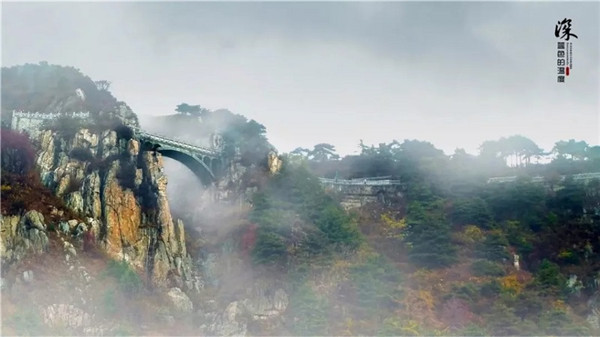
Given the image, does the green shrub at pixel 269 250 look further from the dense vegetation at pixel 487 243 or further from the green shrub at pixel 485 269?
the green shrub at pixel 485 269

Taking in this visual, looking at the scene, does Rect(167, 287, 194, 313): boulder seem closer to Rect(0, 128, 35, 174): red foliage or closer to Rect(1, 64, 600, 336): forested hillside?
Rect(1, 64, 600, 336): forested hillside

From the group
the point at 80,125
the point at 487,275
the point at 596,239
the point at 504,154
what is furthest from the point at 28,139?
the point at 504,154

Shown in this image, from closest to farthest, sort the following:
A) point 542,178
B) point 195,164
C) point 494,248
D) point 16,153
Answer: point 16,153 < point 494,248 < point 195,164 < point 542,178

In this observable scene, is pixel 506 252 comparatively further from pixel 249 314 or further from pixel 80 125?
pixel 80 125

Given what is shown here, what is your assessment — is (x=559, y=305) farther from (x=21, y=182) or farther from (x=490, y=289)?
(x=21, y=182)

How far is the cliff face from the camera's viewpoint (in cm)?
3092

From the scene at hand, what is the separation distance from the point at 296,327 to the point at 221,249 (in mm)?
7701

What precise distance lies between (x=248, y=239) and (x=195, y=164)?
22.4 ft

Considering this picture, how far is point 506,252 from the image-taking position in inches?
1447

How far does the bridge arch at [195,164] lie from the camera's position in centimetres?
3775

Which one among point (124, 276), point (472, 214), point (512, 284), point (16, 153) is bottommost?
point (512, 284)

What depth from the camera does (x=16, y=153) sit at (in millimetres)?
30953

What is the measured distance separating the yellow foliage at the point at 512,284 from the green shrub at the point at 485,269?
49cm

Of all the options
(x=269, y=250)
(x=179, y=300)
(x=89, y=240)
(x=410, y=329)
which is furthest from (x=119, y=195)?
(x=410, y=329)
